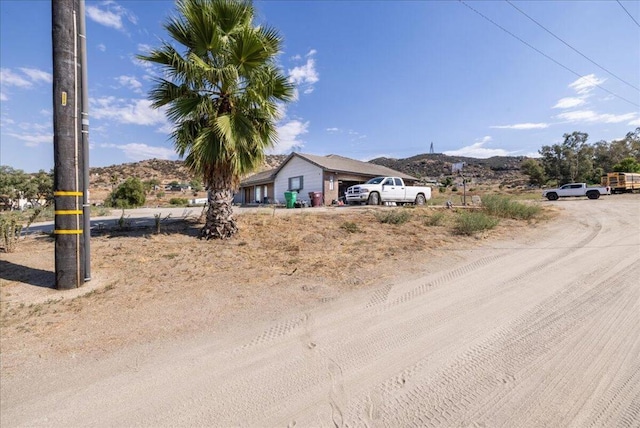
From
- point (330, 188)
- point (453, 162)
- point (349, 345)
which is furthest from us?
point (453, 162)

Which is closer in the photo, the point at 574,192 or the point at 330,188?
the point at 330,188

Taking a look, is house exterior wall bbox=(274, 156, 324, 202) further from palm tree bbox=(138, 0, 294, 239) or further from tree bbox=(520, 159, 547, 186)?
tree bbox=(520, 159, 547, 186)

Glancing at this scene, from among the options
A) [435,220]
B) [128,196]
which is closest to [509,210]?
[435,220]

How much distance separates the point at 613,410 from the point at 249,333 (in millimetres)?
3322

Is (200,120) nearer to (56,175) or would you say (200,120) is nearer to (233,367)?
(56,175)

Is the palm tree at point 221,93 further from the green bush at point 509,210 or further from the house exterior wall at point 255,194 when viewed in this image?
the house exterior wall at point 255,194

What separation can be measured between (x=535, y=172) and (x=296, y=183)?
48.5m

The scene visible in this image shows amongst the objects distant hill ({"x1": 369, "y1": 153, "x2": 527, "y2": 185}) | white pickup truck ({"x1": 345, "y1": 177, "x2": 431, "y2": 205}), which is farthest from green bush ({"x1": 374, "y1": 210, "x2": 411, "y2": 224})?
distant hill ({"x1": 369, "y1": 153, "x2": 527, "y2": 185})

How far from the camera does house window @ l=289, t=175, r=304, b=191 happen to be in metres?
26.0

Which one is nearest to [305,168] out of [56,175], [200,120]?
[200,120]

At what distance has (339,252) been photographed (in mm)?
7422

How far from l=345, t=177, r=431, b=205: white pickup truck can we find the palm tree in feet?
33.7

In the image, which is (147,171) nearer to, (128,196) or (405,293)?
(128,196)

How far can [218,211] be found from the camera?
8711 mm
